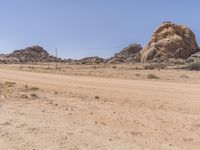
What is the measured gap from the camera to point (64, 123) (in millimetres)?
12266

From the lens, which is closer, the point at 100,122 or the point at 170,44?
the point at 100,122

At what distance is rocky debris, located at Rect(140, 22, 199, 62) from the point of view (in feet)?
250

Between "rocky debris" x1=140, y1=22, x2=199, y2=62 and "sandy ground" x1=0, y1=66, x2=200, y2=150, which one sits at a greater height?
"rocky debris" x1=140, y1=22, x2=199, y2=62

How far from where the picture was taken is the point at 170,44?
76.9m

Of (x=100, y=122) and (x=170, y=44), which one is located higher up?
(x=170, y=44)

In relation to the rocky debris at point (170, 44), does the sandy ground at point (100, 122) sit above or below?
below

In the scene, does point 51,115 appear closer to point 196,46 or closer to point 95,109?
point 95,109

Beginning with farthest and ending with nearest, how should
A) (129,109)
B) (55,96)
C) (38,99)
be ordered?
(55,96)
(38,99)
(129,109)

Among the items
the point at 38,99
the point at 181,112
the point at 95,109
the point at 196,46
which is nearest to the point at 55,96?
the point at 38,99

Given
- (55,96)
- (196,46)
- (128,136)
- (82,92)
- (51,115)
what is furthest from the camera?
(196,46)

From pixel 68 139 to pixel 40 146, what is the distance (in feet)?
2.79

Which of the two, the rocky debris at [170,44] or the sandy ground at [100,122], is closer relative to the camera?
the sandy ground at [100,122]

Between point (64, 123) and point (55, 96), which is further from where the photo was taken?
→ point (55, 96)

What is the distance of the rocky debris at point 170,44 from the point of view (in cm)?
7606
